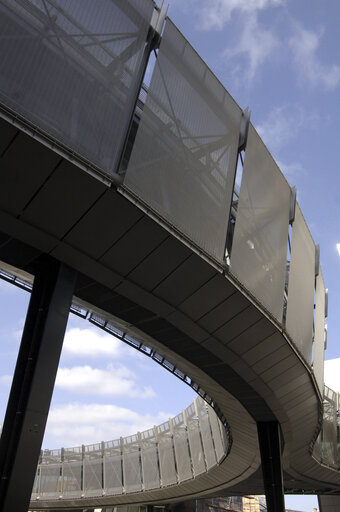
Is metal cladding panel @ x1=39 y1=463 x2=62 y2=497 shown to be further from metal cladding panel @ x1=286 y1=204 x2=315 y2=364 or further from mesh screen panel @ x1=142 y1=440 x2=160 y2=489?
metal cladding panel @ x1=286 y1=204 x2=315 y2=364

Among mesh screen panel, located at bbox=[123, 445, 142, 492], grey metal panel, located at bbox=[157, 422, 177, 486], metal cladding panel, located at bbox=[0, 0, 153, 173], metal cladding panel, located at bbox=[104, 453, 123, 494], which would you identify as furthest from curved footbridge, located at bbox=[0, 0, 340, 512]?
metal cladding panel, located at bbox=[104, 453, 123, 494]

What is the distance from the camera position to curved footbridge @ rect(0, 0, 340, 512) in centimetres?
793

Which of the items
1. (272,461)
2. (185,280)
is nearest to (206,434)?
(272,461)

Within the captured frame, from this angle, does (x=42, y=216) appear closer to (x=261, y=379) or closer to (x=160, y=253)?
(x=160, y=253)

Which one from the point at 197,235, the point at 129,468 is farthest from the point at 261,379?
the point at 129,468

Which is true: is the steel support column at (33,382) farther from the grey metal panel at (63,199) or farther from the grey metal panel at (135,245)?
the grey metal panel at (63,199)

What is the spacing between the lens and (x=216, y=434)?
32.2m

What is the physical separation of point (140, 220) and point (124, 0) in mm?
4758

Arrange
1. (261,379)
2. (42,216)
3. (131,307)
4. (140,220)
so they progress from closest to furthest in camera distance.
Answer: (42,216), (140,220), (131,307), (261,379)

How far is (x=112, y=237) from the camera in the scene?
936cm

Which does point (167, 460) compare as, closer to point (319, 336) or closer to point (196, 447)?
point (196, 447)

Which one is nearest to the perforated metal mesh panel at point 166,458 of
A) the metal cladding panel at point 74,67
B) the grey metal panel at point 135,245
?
the grey metal panel at point 135,245

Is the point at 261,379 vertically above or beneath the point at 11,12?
beneath

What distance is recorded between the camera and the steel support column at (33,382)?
7.75 meters
